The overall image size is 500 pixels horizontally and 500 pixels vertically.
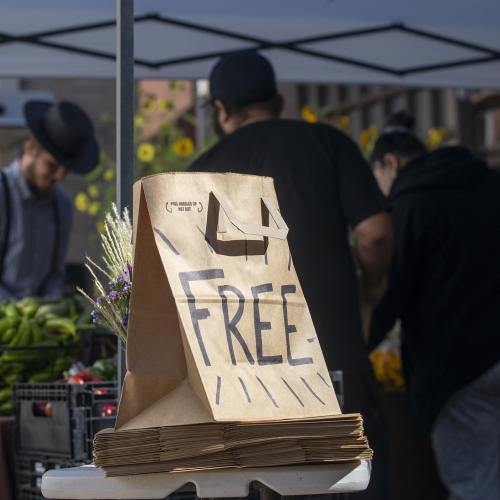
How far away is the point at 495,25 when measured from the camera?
206 inches

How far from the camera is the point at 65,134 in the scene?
6062mm

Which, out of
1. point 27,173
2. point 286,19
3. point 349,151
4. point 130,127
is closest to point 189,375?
point 130,127

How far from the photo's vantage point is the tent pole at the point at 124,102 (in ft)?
8.96

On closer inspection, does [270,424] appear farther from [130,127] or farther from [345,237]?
A: [345,237]

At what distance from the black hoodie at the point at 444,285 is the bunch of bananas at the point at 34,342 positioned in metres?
1.14

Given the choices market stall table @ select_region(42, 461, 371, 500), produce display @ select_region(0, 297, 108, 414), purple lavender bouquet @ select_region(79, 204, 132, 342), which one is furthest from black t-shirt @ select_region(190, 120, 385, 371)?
market stall table @ select_region(42, 461, 371, 500)

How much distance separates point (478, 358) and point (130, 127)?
2115 millimetres

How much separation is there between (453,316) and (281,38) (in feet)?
5.09

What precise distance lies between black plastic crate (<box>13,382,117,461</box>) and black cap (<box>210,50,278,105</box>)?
1119mm

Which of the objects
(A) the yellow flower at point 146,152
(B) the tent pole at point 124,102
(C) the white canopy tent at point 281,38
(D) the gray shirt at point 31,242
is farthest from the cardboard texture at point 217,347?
(A) the yellow flower at point 146,152

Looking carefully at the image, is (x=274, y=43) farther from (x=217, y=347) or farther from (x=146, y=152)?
(x=217, y=347)

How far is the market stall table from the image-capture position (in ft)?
7.25

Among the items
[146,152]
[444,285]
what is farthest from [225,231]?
[146,152]

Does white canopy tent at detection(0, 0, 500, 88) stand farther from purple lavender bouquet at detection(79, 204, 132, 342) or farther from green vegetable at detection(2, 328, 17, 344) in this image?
purple lavender bouquet at detection(79, 204, 132, 342)
